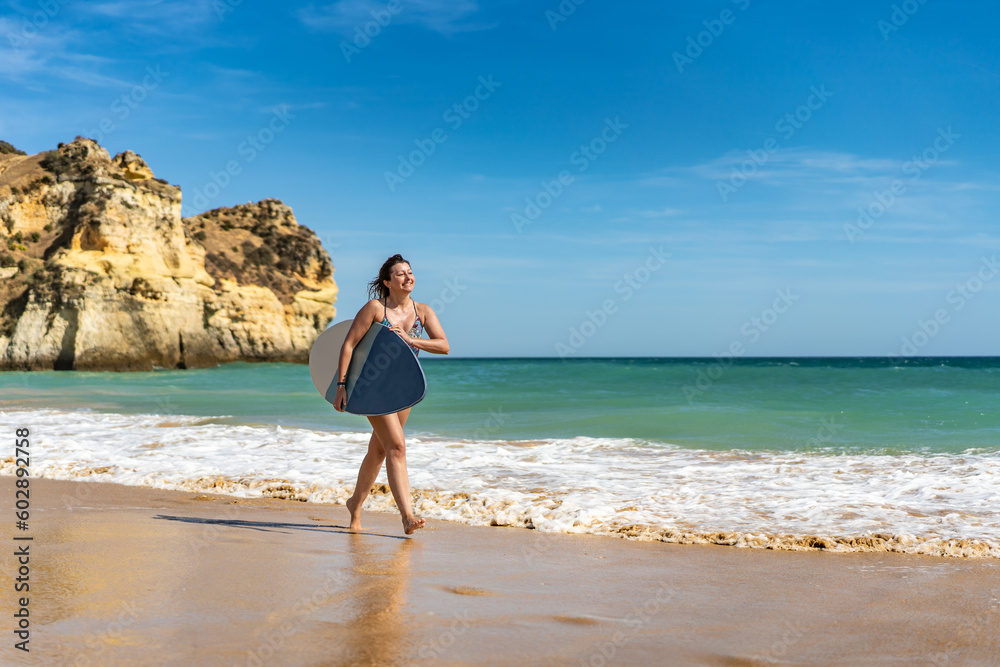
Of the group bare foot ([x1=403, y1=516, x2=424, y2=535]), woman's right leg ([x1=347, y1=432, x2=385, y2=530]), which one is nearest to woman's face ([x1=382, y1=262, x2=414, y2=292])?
woman's right leg ([x1=347, y1=432, x2=385, y2=530])

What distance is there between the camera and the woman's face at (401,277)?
4.71 m

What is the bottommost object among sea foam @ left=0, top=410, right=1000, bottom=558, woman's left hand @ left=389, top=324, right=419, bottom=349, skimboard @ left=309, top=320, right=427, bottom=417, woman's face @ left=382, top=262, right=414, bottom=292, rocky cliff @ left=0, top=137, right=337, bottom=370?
sea foam @ left=0, top=410, right=1000, bottom=558

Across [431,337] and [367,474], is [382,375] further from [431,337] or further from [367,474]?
[367,474]

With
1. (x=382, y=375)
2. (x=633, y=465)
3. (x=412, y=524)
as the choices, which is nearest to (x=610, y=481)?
(x=633, y=465)

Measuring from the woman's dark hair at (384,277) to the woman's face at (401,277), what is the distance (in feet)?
0.06

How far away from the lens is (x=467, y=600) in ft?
11.0

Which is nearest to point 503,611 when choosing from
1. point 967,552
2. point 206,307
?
point 967,552

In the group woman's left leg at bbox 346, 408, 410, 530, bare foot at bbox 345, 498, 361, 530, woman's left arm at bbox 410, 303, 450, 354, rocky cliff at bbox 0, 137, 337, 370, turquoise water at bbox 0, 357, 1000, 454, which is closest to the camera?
woman's left arm at bbox 410, 303, 450, 354

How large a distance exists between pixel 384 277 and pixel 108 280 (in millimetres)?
38969

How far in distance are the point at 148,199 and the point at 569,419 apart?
34375mm

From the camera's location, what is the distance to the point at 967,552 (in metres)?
4.56

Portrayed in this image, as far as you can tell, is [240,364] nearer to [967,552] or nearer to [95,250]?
[95,250]

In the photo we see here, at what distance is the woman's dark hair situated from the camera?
4.73m

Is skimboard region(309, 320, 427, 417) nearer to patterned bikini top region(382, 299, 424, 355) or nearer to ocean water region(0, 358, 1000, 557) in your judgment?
patterned bikini top region(382, 299, 424, 355)
